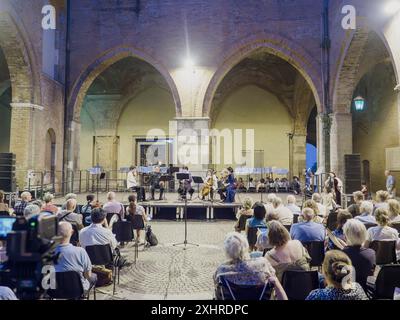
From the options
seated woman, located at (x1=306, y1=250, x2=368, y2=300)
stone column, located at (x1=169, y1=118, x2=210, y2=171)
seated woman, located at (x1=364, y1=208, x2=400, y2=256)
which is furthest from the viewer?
stone column, located at (x1=169, y1=118, x2=210, y2=171)

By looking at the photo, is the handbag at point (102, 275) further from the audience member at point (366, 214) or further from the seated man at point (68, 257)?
the audience member at point (366, 214)

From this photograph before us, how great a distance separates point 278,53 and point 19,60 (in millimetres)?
9822

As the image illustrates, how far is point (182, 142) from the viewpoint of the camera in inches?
498

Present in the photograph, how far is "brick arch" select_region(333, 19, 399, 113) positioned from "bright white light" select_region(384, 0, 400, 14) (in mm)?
1487

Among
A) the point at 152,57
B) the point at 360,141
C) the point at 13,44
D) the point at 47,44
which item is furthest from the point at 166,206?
the point at 360,141

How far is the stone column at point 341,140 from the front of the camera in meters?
11.8

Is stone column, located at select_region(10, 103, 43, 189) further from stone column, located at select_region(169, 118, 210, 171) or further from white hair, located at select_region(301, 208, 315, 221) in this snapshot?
white hair, located at select_region(301, 208, 315, 221)

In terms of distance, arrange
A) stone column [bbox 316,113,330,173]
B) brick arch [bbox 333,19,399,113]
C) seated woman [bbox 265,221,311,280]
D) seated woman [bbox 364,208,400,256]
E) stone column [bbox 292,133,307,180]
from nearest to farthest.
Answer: seated woman [bbox 265,221,311,280]
seated woman [bbox 364,208,400,256]
brick arch [bbox 333,19,399,113]
stone column [bbox 316,113,330,173]
stone column [bbox 292,133,307,180]

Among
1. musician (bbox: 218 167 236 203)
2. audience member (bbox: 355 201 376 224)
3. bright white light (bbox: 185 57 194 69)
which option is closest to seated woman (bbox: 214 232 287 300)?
audience member (bbox: 355 201 376 224)

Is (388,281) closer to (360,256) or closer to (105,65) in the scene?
(360,256)

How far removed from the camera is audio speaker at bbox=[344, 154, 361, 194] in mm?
9411
